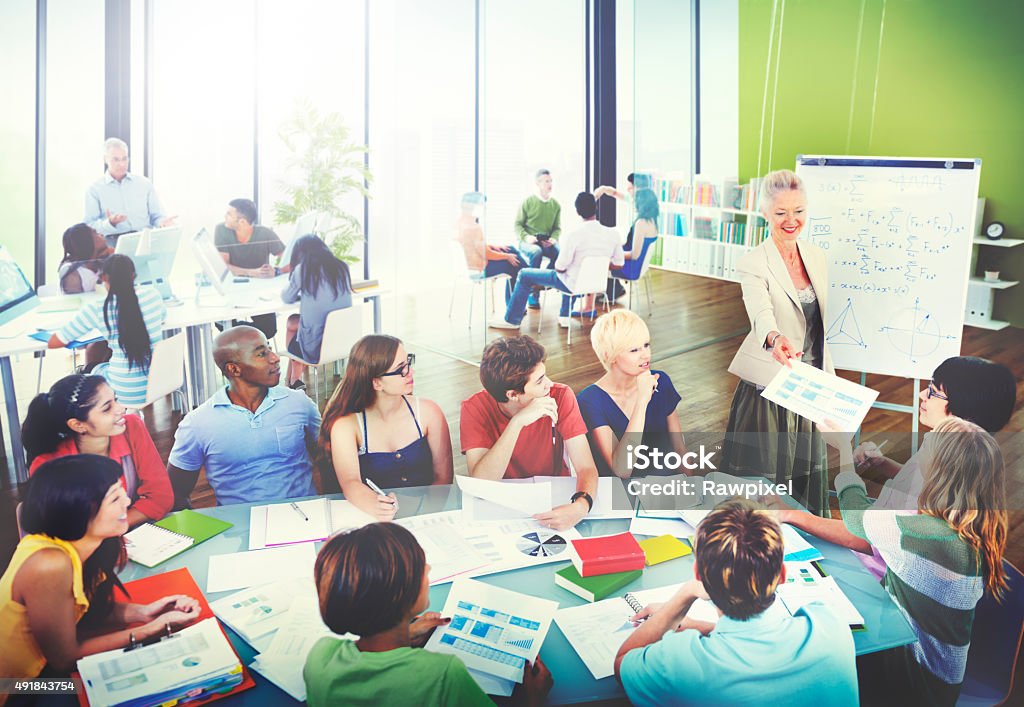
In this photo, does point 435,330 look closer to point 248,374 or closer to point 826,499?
point 248,374

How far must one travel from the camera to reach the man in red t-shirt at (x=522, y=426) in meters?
3.65

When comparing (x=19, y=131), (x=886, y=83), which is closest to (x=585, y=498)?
(x=19, y=131)

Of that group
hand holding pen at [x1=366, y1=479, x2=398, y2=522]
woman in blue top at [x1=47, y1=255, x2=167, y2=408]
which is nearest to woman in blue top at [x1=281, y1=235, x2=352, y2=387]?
woman in blue top at [x1=47, y1=255, x2=167, y2=408]

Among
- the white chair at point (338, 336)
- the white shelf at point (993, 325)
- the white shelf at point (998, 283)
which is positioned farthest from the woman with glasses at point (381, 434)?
the white shelf at point (998, 283)

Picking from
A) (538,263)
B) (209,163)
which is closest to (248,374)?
(209,163)

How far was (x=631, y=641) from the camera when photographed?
2.46 m

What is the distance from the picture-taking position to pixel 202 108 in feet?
11.9

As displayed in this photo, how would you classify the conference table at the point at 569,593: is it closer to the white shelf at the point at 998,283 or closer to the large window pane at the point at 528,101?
the large window pane at the point at 528,101

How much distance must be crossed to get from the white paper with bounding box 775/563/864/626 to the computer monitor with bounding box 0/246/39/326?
9.63 feet

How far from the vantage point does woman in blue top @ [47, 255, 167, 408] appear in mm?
3576

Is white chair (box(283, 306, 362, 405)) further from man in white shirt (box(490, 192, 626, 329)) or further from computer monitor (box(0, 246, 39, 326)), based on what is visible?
computer monitor (box(0, 246, 39, 326))

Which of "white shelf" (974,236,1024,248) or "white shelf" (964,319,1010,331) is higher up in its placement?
"white shelf" (974,236,1024,248)

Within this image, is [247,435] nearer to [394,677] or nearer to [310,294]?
[310,294]

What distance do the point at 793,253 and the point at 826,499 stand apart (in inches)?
49.0
